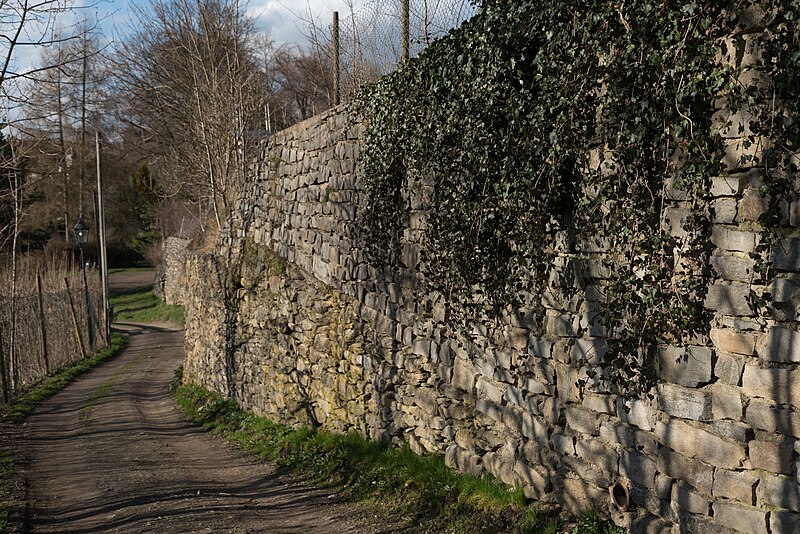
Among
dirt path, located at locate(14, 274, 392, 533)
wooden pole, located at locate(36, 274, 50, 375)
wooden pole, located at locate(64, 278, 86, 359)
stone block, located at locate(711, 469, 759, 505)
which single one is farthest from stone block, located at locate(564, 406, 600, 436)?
wooden pole, located at locate(64, 278, 86, 359)

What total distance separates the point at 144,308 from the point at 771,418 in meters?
35.5

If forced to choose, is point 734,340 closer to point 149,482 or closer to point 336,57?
point 336,57

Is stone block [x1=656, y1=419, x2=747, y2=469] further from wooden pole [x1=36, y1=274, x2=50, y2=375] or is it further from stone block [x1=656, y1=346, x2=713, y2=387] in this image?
wooden pole [x1=36, y1=274, x2=50, y2=375]

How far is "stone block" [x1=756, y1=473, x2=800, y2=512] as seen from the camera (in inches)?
132

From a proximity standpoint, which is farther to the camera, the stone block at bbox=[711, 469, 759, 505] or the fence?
the fence

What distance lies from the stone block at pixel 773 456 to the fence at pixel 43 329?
13.1 metres

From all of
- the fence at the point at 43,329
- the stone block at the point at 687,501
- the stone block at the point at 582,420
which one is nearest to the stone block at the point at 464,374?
the stone block at the point at 582,420

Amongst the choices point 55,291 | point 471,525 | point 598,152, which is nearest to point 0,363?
point 55,291

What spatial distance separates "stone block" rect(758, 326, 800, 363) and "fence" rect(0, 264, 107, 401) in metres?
13.2

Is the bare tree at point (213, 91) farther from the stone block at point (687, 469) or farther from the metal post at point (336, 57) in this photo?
the stone block at point (687, 469)

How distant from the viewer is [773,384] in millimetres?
3410

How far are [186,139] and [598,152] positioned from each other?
19.3m

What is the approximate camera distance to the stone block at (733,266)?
11.5 feet

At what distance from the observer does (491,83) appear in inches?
198
